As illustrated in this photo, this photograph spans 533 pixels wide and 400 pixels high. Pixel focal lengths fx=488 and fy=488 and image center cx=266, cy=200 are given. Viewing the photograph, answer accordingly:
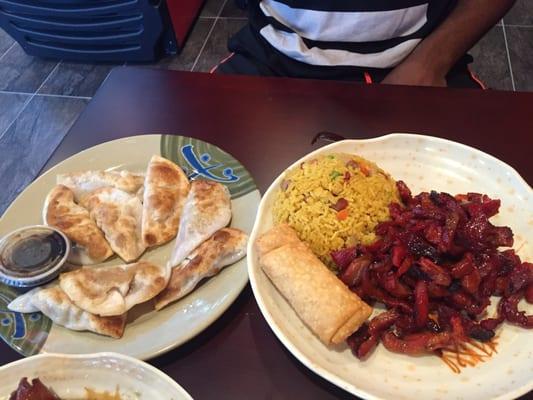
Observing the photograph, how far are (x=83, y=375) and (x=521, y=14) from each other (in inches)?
167

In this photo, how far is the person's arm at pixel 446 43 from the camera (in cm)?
180

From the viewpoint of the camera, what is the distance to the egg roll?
1.01m

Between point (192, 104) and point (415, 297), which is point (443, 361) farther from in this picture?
point (192, 104)

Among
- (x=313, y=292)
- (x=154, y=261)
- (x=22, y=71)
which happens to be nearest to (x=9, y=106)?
(x=22, y=71)

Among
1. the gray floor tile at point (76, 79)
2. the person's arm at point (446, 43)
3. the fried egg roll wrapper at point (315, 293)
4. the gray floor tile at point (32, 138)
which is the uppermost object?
the person's arm at point (446, 43)

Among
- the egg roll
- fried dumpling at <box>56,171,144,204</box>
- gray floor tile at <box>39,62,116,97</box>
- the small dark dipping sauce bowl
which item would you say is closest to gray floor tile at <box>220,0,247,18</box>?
gray floor tile at <box>39,62,116,97</box>

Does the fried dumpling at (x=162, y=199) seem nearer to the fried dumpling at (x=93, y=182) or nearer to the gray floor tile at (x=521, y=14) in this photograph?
the fried dumpling at (x=93, y=182)

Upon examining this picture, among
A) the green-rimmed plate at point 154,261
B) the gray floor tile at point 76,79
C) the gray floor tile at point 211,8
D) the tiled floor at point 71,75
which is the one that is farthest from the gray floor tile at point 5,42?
the green-rimmed plate at point 154,261

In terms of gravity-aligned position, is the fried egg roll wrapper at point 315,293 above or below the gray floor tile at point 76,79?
above

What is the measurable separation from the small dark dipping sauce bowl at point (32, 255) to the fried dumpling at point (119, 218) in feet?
0.42

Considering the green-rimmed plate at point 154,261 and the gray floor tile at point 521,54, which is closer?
the green-rimmed plate at point 154,261

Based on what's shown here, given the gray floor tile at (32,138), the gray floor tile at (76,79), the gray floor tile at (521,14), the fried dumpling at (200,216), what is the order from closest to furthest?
the fried dumpling at (200,216)
the gray floor tile at (32,138)
the gray floor tile at (76,79)
the gray floor tile at (521,14)

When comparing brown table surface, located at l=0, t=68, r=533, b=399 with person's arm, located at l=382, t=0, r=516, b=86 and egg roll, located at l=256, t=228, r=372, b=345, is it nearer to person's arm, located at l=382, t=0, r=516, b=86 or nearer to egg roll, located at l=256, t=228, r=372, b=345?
person's arm, located at l=382, t=0, r=516, b=86

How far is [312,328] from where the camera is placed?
41.1 inches
